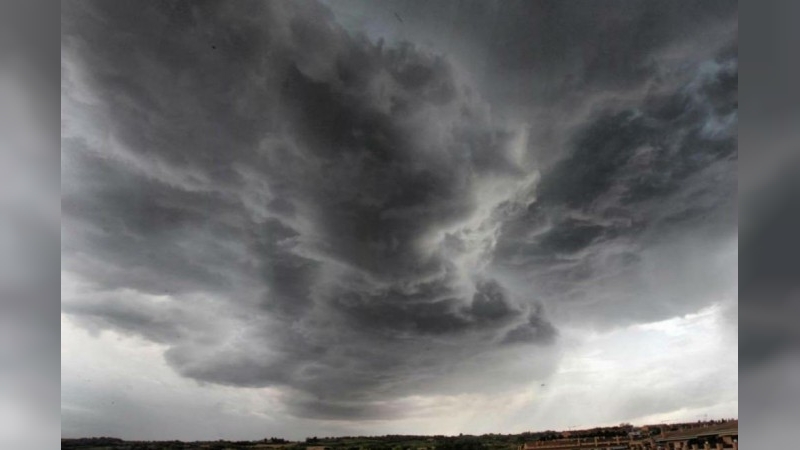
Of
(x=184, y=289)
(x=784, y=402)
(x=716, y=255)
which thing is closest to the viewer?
(x=784, y=402)

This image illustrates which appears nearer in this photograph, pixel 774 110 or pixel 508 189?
pixel 774 110

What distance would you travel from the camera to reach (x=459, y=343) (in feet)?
7.50

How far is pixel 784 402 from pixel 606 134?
126cm

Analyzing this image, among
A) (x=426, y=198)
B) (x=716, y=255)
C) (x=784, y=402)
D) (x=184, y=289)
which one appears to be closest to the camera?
(x=784, y=402)

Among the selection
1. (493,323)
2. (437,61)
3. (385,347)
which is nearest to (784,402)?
(493,323)

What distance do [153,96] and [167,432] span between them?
1346 mm

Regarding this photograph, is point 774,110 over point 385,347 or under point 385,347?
over

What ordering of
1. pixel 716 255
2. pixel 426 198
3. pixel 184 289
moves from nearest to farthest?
pixel 184 289 → pixel 426 198 → pixel 716 255

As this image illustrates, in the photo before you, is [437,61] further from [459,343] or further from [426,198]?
[459,343]

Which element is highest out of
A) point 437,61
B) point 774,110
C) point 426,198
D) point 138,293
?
point 437,61

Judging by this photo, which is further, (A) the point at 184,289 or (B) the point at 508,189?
(B) the point at 508,189

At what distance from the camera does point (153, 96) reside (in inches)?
82.2

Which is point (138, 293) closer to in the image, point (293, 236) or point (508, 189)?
point (293, 236)

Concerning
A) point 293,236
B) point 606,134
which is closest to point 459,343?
point 293,236
